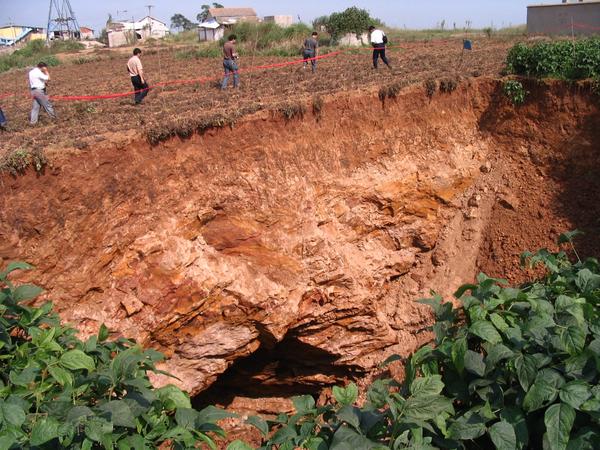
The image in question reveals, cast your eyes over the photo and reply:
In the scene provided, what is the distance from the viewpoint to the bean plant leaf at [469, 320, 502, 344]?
403 cm

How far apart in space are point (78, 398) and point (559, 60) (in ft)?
30.6

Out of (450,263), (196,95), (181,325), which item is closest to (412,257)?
(450,263)

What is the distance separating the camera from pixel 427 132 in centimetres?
974

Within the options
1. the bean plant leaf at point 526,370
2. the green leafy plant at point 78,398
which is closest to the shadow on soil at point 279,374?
the green leafy plant at point 78,398

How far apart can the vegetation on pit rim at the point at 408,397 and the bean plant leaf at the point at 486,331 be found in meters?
0.01

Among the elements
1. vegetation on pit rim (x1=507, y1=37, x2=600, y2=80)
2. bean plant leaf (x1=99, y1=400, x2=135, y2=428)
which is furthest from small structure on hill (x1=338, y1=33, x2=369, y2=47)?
bean plant leaf (x1=99, y1=400, x2=135, y2=428)

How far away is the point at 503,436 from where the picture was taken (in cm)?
365

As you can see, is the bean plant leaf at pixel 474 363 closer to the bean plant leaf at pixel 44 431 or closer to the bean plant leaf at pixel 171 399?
the bean plant leaf at pixel 171 399

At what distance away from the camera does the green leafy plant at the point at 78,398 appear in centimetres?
335

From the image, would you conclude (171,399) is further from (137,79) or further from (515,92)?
(137,79)

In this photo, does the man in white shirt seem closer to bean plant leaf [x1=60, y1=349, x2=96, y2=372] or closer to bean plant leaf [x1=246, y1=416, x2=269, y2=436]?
bean plant leaf [x1=60, y1=349, x2=96, y2=372]

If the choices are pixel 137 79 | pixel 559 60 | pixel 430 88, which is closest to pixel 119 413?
pixel 430 88

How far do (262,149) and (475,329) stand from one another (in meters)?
5.18

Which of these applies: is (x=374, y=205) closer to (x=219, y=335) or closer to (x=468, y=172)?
(x=468, y=172)
